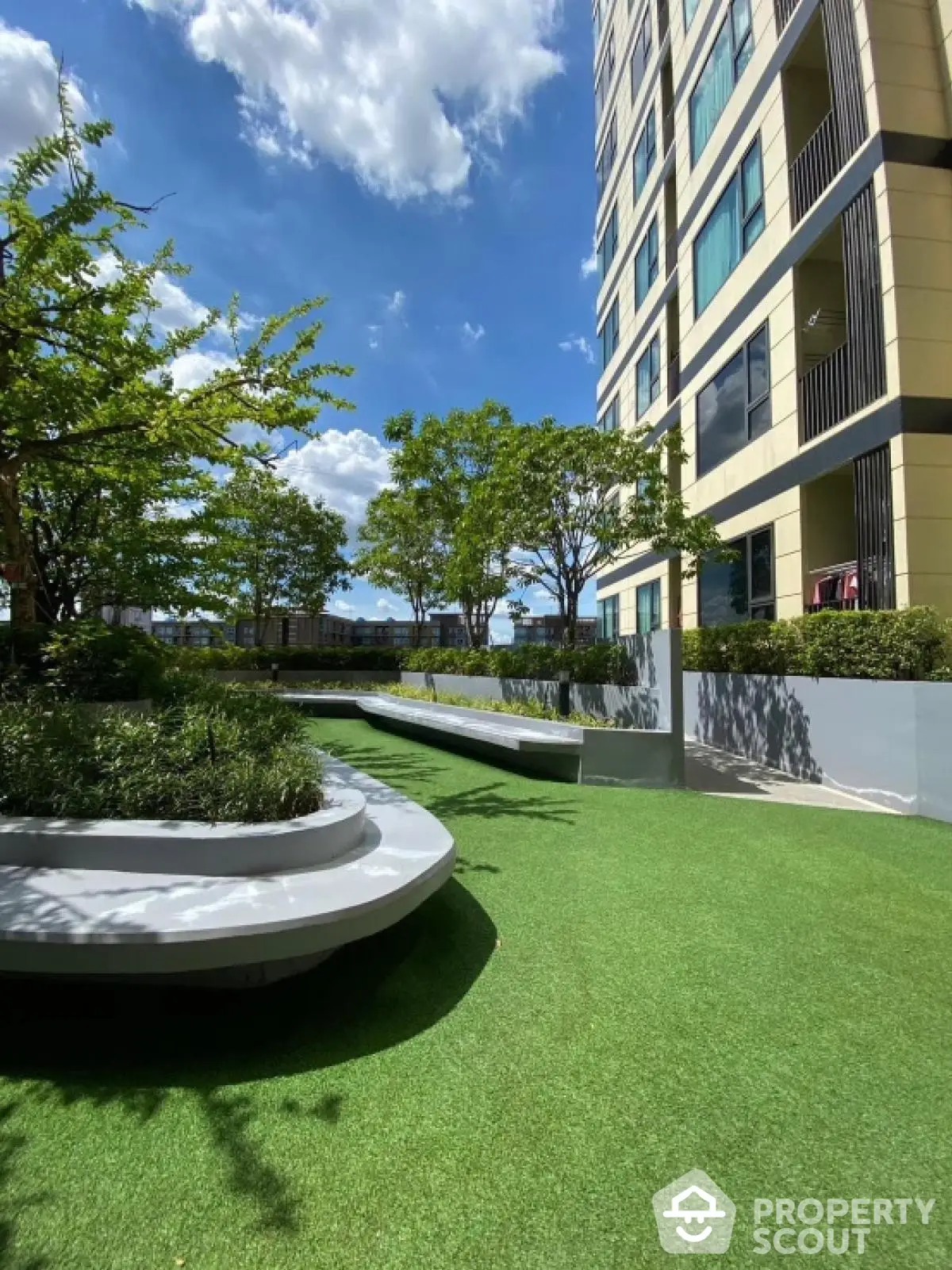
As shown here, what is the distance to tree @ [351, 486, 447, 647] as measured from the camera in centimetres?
1702

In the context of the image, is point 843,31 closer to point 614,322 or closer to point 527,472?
point 527,472

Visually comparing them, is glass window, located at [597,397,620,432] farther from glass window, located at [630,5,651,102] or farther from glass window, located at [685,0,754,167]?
glass window, located at [630,5,651,102]

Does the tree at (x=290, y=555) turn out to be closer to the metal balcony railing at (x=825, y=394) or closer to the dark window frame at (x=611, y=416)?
the dark window frame at (x=611, y=416)

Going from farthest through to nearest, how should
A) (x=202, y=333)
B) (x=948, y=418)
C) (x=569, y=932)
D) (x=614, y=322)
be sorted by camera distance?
(x=614, y=322)
(x=948, y=418)
(x=202, y=333)
(x=569, y=932)

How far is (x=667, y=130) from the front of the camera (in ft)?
52.7

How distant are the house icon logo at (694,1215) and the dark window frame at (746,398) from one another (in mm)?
11025

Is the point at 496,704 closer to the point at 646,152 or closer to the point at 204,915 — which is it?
the point at 204,915

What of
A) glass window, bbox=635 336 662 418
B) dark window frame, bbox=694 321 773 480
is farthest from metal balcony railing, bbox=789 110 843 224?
glass window, bbox=635 336 662 418

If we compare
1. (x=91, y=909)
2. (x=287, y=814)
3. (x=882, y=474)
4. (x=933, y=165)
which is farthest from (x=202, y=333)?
(x=933, y=165)

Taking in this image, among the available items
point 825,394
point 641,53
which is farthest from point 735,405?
point 641,53

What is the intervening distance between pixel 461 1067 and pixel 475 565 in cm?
1045

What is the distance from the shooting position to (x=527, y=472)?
33.0 feet

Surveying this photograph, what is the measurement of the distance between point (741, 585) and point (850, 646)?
4.75 metres

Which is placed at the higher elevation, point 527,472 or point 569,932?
point 527,472
